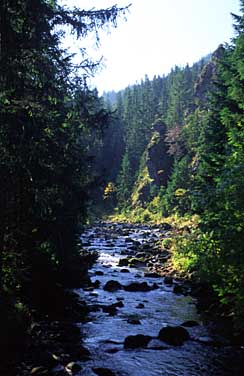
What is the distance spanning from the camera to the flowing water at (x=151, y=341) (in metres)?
13.6

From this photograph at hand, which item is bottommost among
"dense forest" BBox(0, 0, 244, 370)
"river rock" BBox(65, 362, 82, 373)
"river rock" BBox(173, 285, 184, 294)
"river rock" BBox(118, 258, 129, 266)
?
"river rock" BBox(65, 362, 82, 373)

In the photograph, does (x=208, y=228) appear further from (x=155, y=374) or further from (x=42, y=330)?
(x=42, y=330)

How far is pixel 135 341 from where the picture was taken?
51.9 ft

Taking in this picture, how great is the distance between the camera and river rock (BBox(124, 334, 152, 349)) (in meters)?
15.6

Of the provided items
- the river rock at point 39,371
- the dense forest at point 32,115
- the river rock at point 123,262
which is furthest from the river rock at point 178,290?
the river rock at point 39,371

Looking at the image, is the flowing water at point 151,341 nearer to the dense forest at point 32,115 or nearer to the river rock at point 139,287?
the river rock at point 139,287

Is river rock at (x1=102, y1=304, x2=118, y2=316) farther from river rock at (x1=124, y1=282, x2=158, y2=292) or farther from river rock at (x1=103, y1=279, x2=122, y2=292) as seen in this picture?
river rock at (x1=124, y1=282, x2=158, y2=292)

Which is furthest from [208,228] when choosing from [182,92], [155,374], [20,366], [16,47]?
[182,92]

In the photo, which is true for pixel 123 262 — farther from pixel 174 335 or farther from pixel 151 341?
pixel 151 341

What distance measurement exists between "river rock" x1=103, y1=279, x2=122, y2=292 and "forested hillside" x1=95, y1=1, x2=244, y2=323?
165 inches

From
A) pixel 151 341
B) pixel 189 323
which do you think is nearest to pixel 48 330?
pixel 151 341

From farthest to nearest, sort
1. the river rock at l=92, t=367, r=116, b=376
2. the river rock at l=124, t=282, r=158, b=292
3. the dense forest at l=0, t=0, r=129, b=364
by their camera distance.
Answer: the river rock at l=124, t=282, r=158, b=292, the river rock at l=92, t=367, r=116, b=376, the dense forest at l=0, t=0, r=129, b=364

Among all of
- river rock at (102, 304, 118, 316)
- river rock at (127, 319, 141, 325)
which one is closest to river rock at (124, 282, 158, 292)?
river rock at (102, 304, 118, 316)

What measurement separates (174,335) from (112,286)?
964cm
